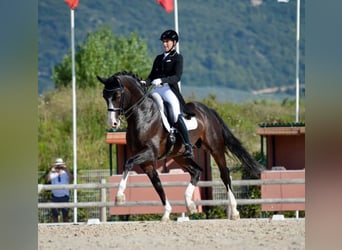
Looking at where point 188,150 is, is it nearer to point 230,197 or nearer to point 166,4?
point 230,197

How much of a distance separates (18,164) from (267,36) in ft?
218

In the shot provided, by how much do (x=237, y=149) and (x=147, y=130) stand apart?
1541 mm

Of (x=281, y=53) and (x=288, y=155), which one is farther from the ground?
(x=281, y=53)

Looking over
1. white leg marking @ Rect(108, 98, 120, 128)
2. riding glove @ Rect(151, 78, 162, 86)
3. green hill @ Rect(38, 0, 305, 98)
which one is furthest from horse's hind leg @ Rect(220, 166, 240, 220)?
green hill @ Rect(38, 0, 305, 98)

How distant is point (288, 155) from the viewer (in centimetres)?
1191

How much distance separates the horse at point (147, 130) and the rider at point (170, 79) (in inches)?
3.6

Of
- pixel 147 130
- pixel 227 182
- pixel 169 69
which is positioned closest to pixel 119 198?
pixel 147 130

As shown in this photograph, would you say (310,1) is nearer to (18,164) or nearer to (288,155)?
(18,164)

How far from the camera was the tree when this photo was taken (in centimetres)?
3093

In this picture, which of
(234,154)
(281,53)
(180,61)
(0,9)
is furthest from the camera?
(281,53)

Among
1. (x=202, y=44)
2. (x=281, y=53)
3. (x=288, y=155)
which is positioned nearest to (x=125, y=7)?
(x=202, y=44)

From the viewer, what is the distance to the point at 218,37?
227ft

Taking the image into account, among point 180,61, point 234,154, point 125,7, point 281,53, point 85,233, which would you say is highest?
point 125,7

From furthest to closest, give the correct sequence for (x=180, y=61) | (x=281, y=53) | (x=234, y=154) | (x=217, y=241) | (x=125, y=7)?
1. (x=125, y=7)
2. (x=281, y=53)
3. (x=234, y=154)
4. (x=180, y=61)
5. (x=217, y=241)
